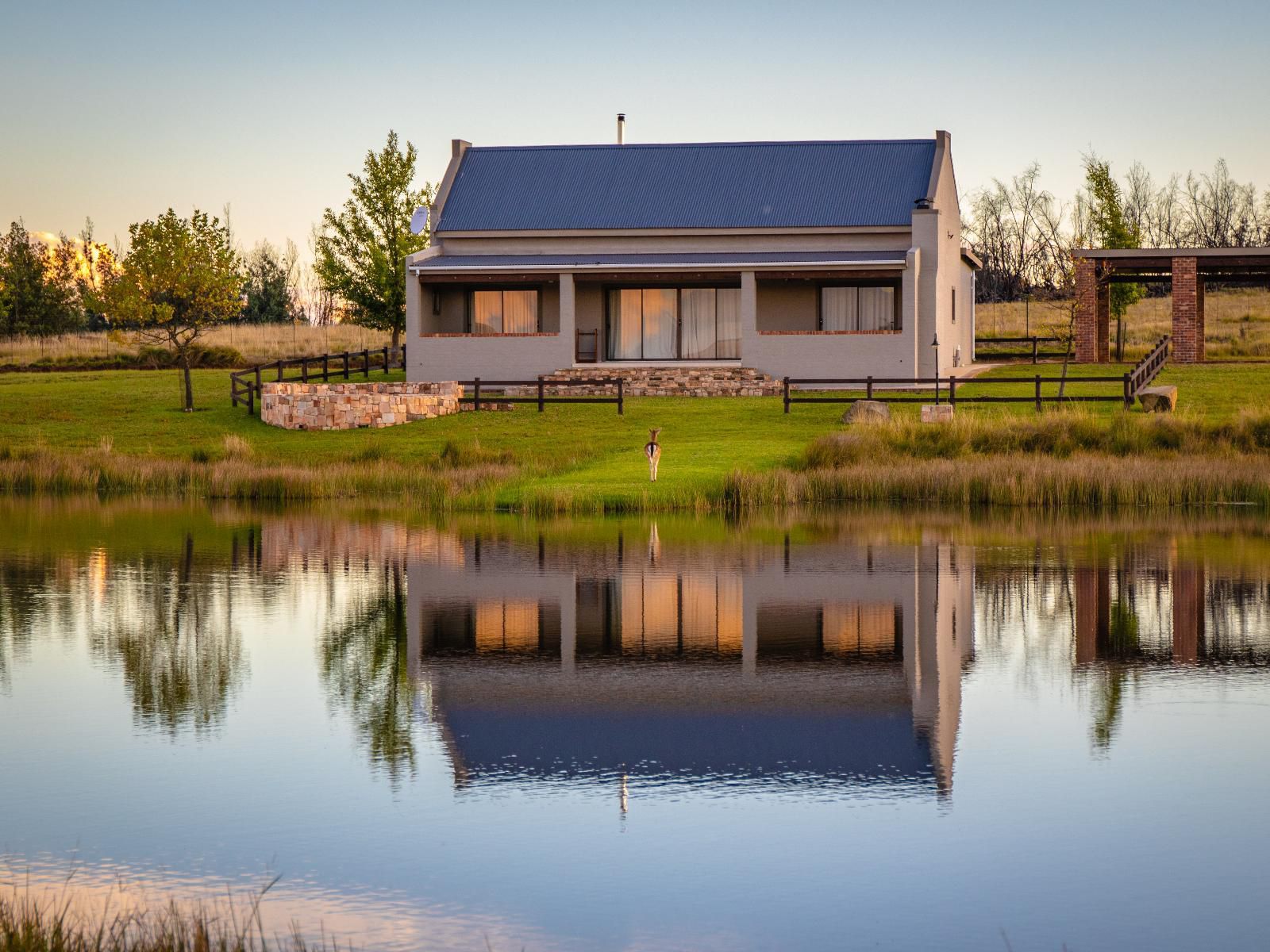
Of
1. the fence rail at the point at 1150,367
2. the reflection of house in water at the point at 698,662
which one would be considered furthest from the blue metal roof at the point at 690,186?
the reflection of house in water at the point at 698,662

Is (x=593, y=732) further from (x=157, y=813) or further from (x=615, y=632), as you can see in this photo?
(x=615, y=632)

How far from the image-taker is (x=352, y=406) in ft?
132

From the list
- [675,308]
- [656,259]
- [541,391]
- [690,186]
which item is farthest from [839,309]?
[541,391]

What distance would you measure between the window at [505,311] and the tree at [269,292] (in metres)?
39.8

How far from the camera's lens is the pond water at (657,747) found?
8398mm

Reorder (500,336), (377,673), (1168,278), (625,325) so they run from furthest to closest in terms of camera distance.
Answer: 1. (1168,278)
2. (625,325)
3. (500,336)
4. (377,673)

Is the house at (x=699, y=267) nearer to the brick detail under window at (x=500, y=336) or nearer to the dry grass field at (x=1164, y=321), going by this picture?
the brick detail under window at (x=500, y=336)

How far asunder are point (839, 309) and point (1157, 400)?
12289mm

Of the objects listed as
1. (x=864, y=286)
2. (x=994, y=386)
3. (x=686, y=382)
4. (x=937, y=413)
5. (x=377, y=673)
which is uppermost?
(x=864, y=286)

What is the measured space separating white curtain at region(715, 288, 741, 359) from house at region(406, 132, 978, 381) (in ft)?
0.15

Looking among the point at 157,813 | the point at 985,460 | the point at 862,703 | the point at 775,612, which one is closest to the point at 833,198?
the point at 985,460

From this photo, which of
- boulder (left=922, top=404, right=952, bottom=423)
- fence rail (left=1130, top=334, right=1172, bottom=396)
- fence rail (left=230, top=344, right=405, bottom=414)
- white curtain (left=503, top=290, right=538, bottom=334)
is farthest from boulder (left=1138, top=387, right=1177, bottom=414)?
fence rail (left=230, top=344, right=405, bottom=414)

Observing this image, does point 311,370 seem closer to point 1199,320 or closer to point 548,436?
point 548,436

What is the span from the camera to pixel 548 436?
37.4m
